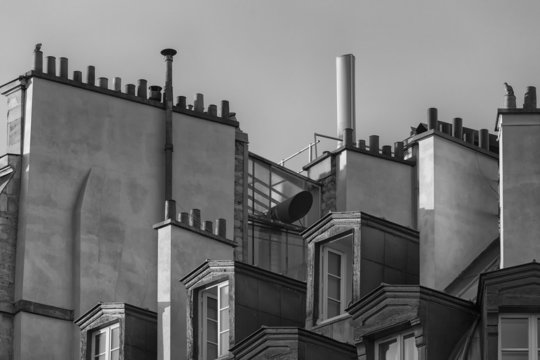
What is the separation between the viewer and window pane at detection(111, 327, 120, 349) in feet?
146

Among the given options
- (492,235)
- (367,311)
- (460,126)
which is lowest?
(367,311)

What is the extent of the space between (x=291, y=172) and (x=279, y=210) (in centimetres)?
108

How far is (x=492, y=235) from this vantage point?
44719 millimetres

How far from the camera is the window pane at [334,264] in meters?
41.6

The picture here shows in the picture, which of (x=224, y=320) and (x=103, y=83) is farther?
(x=103, y=83)

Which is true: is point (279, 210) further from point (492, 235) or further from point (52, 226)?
point (492, 235)

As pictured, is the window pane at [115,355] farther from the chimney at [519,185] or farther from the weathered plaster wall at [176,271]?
the chimney at [519,185]

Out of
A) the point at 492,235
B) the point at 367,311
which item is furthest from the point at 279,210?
the point at 367,311

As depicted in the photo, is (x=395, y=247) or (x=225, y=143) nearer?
(x=395, y=247)

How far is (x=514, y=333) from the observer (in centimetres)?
3625

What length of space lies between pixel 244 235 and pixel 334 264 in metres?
10.7

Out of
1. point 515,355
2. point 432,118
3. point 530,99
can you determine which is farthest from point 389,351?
→ point 432,118

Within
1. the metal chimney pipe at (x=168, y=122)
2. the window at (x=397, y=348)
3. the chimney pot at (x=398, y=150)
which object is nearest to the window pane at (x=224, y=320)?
the window at (x=397, y=348)

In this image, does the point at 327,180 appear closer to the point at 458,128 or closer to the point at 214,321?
the point at 458,128
